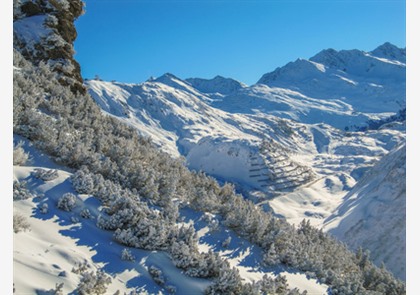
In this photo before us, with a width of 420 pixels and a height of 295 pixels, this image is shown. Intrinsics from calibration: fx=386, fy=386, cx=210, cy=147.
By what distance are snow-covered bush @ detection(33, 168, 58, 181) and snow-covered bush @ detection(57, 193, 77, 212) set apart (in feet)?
2.17

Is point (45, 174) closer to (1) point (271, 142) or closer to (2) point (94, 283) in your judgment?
(2) point (94, 283)

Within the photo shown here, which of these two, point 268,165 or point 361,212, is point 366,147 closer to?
point 268,165

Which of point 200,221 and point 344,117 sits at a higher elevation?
point 344,117

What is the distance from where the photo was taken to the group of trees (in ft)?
22.5

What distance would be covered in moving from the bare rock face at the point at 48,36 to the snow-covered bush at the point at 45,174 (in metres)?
7.88

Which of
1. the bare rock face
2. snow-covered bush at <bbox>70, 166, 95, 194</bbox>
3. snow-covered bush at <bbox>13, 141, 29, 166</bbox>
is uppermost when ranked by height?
the bare rock face

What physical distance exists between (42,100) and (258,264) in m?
7.50

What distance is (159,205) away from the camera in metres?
8.80

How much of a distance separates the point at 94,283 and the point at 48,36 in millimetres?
12763

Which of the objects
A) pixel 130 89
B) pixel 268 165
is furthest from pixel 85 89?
pixel 130 89

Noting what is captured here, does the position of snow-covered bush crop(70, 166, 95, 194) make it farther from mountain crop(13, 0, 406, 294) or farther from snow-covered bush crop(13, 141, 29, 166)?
snow-covered bush crop(13, 141, 29, 166)

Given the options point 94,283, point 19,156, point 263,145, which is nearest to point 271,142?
point 263,145

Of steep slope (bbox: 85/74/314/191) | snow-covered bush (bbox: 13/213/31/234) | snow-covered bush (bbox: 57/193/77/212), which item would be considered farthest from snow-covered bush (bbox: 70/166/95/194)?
steep slope (bbox: 85/74/314/191)

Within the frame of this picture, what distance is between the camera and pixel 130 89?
13625cm
